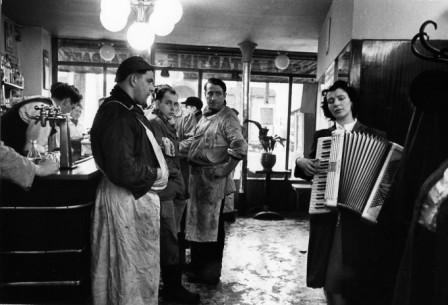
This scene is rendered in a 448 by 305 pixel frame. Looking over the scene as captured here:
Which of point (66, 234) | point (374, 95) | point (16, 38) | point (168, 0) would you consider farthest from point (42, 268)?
point (16, 38)

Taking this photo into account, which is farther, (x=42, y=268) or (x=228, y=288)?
(x=228, y=288)

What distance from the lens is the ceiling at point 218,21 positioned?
17.2 feet

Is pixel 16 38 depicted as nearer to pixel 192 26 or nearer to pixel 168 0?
pixel 192 26

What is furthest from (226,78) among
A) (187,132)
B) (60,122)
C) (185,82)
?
(60,122)

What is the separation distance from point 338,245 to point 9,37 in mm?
5890

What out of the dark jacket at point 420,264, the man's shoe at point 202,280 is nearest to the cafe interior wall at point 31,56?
the man's shoe at point 202,280

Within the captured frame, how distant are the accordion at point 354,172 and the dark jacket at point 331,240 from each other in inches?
4.3

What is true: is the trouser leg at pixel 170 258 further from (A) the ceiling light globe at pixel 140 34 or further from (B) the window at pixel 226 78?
(B) the window at pixel 226 78

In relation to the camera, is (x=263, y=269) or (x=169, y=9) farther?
(x=263, y=269)

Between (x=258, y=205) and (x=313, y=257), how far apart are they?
474cm

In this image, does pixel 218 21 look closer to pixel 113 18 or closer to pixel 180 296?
pixel 113 18

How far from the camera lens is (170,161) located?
3057mm

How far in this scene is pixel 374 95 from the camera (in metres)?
3.43

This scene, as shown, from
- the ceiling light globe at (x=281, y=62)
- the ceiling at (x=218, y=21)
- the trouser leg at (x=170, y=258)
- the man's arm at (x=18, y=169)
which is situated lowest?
the trouser leg at (x=170, y=258)
